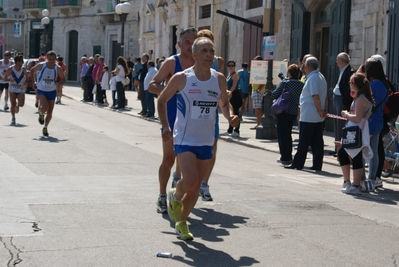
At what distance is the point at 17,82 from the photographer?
20.7 m

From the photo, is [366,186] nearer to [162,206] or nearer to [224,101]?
[162,206]

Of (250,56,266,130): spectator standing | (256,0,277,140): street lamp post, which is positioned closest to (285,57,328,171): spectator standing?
(256,0,277,140): street lamp post

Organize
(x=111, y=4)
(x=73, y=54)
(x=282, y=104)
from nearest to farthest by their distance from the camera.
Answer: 1. (x=282, y=104)
2. (x=111, y=4)
3. (x=73, y=54)

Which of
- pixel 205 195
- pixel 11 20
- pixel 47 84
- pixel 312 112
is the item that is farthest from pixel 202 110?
pixel 11 20

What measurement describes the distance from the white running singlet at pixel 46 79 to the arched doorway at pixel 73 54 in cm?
4022

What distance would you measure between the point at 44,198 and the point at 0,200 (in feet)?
1.56

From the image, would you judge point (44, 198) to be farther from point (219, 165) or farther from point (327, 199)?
point (219, 165)

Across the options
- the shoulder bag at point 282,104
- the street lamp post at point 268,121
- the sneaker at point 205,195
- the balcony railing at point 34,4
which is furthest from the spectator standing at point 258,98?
the balcony railing at point 34,4

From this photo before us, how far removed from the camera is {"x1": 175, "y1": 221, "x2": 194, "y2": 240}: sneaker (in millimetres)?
7234

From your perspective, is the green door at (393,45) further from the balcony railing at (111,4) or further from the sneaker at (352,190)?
the balcony railing at (111,4)

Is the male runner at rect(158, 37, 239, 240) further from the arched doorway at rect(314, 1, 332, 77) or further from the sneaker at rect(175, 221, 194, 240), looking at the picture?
the arched doorway at rect(314, 1, 332, 77)

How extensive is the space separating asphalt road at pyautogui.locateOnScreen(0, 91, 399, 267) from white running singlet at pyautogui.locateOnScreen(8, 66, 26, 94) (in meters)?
6.60

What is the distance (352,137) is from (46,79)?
28.3 feet


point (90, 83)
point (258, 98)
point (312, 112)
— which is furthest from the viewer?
point (90, 83)
